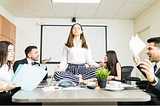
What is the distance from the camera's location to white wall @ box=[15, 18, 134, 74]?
4.62m

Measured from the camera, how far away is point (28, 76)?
3.57 feet

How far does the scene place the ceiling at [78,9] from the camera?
143 inches

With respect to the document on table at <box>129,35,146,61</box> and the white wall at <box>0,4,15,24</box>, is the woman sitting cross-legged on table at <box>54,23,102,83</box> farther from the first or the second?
the white wall at <box>0,4,15,24</box>

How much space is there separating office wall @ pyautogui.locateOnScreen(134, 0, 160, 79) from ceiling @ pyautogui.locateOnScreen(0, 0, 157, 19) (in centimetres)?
12

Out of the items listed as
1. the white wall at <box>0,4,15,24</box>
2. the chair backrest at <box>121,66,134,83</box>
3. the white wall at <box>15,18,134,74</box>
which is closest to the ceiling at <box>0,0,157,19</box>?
the white wall at <box>0,4,15,24</box>

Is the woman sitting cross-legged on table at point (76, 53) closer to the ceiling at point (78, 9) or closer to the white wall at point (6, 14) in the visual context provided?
the ceiling at point (78, 9)

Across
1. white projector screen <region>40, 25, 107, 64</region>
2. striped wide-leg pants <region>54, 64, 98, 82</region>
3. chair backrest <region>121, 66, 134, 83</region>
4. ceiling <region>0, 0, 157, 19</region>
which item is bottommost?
chair backrest <region>121, 66, 134, 83</region>

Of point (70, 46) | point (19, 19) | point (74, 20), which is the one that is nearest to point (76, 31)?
point (70, 46)

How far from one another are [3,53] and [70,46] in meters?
0.91

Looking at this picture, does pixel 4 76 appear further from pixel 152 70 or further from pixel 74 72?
pixel 152 70

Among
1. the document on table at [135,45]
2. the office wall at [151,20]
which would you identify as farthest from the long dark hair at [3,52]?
the office wall at [151,20]

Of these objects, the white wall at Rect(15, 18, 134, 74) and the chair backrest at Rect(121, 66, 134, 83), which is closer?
the chair backrest at Rect(121, 66, 134, 83)

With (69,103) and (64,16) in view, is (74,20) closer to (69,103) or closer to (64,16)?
(64,16)

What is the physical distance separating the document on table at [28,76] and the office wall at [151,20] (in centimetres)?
327
